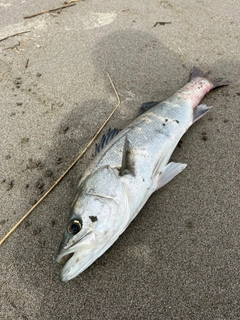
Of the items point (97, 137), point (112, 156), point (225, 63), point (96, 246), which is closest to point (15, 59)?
point (97, 137)

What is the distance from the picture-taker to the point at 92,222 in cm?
232

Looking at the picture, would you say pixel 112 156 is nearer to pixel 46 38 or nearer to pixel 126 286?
pixel 126 286

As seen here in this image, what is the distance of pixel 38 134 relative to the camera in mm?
3615

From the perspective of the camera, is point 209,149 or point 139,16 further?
point 139,16

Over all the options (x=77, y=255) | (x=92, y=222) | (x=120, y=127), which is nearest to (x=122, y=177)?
(x=92, y=222)

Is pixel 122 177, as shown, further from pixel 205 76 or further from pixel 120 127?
pixel 205 76

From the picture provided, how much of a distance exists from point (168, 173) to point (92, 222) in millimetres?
996

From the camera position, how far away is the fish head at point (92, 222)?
2.23 m

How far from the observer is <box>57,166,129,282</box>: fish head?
7.32ft

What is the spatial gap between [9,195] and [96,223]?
1264 millimetres

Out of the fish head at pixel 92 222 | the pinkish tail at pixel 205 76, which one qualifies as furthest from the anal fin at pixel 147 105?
the fish head at pixel 92 222

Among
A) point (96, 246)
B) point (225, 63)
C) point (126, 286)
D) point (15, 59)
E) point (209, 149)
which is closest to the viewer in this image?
point (96, 246)

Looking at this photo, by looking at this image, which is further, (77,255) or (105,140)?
(105,140)

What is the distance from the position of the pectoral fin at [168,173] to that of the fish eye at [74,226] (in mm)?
912
